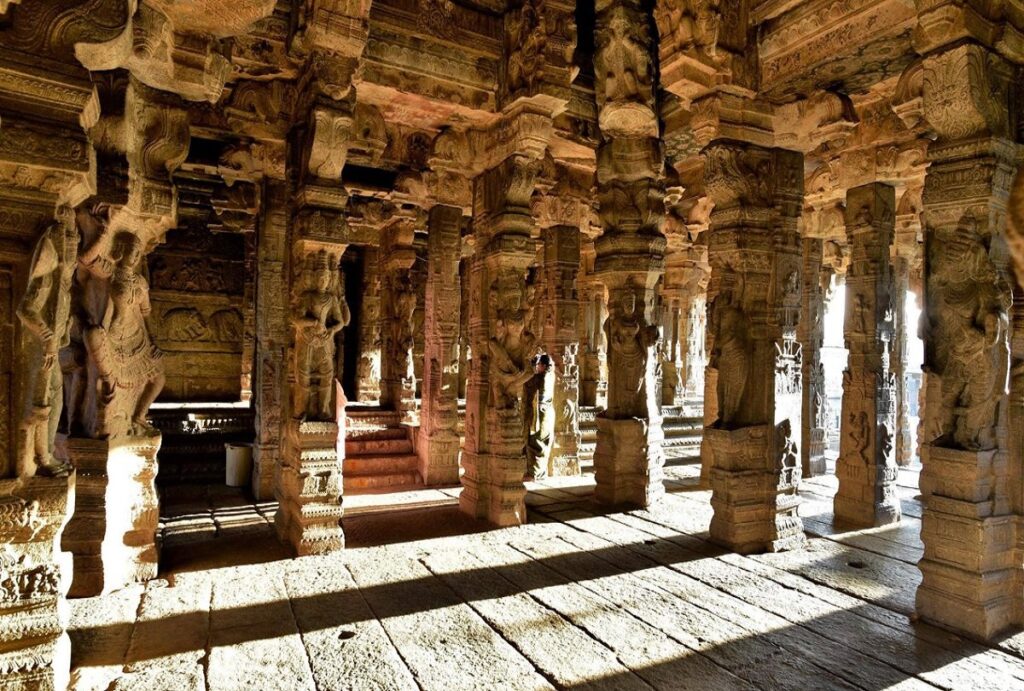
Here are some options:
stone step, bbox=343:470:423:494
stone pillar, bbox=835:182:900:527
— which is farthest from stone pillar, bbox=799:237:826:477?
stone step, bbox=343:470:423:494

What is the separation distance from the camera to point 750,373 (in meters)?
6.20

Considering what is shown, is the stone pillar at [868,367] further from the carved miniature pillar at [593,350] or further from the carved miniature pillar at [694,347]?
the carved miniature pillar at [694,347]

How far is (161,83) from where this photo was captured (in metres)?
4.68

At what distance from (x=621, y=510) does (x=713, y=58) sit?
5415mm

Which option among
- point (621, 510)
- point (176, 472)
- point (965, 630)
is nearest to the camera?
point (965, 630)

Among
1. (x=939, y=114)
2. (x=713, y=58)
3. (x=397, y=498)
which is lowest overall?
(x=397, y=498)

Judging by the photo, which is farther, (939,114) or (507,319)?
(507,319)

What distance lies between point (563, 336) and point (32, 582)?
849 centimetres

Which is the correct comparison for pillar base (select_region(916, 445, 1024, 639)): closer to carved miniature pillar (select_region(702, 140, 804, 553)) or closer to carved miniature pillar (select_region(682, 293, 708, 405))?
carved miniature pillar (select_region(702, 140, 804, 553))

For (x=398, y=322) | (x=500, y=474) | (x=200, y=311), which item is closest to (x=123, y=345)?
(x=500, y=474)

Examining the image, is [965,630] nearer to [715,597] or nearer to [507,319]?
[715,597]

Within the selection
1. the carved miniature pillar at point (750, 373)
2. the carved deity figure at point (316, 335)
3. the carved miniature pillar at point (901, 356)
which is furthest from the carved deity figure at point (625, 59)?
the carved miniature pillar at point (901, 356)

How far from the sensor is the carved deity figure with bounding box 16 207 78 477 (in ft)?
9.82

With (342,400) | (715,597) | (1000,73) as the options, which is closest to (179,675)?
(342,400)
